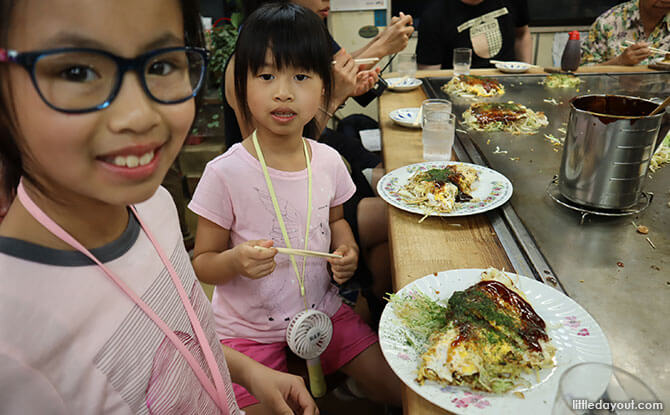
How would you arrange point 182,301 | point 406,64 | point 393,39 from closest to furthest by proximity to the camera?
1. point 182,301
2. point 393,39
3. point 406,64

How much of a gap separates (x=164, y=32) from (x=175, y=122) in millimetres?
126

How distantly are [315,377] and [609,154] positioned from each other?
103cm

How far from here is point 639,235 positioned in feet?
3.75

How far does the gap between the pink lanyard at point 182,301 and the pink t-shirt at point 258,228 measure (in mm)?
463

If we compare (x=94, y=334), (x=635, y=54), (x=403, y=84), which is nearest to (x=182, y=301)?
(x=94, y=334)

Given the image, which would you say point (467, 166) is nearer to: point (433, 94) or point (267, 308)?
point (267, 308)

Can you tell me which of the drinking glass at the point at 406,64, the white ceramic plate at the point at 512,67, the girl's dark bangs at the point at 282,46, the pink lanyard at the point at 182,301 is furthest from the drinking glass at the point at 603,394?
the white ceramic plate at the point at 512,67

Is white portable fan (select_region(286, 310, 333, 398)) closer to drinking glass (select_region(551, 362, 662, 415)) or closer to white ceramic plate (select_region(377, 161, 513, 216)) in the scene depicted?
white ceramic plate (select_region(377, 161, 513, 216))

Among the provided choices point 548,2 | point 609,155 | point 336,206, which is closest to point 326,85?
point 336,206

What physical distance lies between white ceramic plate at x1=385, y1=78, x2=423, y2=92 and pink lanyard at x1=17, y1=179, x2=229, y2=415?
7.50ft

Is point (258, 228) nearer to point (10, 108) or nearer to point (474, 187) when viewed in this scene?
point (474, 187)

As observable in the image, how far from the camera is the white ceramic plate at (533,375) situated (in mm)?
684

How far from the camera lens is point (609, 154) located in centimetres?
115

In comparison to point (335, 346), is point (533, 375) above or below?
above
